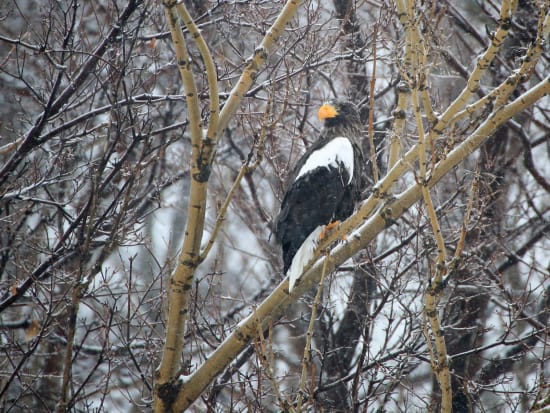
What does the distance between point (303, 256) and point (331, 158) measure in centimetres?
94

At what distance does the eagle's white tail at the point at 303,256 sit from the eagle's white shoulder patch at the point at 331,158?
0.46 meters

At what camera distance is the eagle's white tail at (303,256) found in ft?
13.0

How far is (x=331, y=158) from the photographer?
16.7ft

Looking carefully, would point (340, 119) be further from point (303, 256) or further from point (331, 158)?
point (303, 256)

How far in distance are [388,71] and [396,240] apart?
6.44 feet

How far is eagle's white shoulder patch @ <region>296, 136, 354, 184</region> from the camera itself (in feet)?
16.6

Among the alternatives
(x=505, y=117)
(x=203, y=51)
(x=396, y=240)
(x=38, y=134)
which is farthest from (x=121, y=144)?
(x=505, y=117)

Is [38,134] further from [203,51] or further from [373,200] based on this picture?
[373,200]

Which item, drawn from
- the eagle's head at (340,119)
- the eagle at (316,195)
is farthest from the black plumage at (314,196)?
the eagle's head at (340,119)

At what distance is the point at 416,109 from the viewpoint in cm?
310

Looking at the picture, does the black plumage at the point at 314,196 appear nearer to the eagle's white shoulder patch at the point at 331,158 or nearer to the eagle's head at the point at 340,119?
the eagle's white shoulder patch at the point at 331,158

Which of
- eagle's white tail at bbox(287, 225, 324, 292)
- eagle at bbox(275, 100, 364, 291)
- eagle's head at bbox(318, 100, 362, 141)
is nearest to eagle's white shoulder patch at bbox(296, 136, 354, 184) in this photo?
eagle at bbox(275, 100, 364, 291)

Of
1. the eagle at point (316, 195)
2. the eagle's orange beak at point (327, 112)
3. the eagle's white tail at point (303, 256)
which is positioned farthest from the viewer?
the eagle's orange beak at point (327, 112)

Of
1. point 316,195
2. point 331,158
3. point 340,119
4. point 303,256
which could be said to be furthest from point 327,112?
point 303,256
